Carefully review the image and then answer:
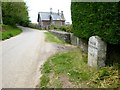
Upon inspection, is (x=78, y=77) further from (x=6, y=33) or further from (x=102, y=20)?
(x=6, y=33)

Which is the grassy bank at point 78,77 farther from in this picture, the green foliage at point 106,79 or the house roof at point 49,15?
the house roof at point 49,15

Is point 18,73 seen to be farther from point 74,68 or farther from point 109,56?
point 109,56

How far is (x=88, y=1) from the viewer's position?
10.2 metres

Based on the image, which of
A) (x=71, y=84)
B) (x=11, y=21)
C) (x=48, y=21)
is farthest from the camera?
(x=48, y=21)

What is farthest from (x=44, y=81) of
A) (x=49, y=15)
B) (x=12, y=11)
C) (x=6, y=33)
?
(x=49, y=15)

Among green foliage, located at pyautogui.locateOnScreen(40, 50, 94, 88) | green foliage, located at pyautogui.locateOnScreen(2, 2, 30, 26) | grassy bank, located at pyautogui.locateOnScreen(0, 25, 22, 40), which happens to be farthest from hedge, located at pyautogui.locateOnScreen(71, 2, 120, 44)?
green foliage, located at pyautogui.locateOnScreen(2, 2, 30, 26)

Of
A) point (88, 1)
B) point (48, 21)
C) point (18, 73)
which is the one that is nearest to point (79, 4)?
point (88, 1)

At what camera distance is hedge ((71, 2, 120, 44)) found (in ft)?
27.4

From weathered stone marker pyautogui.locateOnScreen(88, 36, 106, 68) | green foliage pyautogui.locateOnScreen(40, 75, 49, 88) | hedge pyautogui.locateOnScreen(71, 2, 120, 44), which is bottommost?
green foliage pyautogui.locateOnScreen(40, 75, 49, 88)

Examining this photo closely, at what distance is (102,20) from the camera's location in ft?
29.3

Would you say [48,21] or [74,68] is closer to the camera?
[74,68]

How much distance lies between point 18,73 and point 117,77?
13.9ft

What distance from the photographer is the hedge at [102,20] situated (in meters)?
8.35

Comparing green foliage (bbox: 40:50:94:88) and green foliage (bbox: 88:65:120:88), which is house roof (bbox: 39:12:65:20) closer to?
green foliage (bbox: 40:50:94:88)
